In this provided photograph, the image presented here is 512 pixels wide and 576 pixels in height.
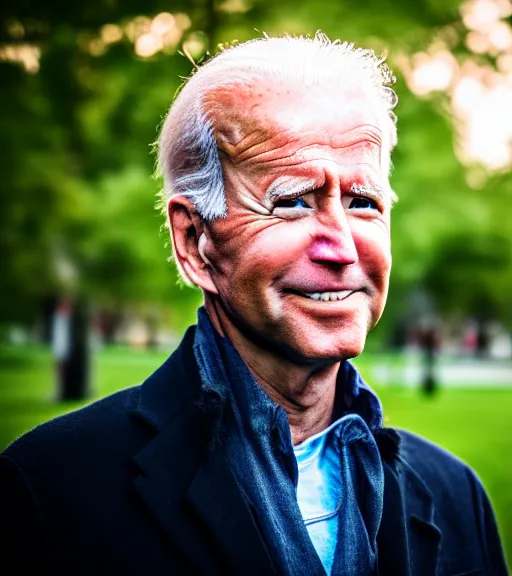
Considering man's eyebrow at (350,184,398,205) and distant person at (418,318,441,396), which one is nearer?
man's eyebrow at (350,184,398,205)

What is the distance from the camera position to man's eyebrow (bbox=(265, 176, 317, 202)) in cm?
161

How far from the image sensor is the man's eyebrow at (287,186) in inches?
63.3

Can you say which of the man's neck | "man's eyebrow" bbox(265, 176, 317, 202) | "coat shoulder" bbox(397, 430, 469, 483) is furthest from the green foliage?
"man's eyebrow" bbox(265, 176, 317, 202)

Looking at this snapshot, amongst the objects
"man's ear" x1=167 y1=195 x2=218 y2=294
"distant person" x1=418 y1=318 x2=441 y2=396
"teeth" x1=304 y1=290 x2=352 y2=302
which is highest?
"man's ear" x1=167 y1=195 x2=218 y2=294

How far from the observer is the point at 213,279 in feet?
5.73

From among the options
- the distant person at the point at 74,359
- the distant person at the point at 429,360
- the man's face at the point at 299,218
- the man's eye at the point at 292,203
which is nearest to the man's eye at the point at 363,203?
the man's face at the point at 299,218

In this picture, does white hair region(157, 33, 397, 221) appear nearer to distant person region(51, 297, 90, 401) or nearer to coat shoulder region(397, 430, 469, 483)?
coat shoulder region(397, 430, 469, 483)

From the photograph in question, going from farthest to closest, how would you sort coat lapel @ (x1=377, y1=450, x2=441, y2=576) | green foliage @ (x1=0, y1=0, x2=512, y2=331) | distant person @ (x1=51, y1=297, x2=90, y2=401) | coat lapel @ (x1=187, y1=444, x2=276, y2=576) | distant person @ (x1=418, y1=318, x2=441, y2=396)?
distant person @ (x1=418, y1=318, x2=441, y2=396), distant person @ (x1=51, y1=297, x2=90, y2=401), green foliage @ (x1=0, y1=0, x2=512, y2=331), coat lapel @ (x1=377, y1=450, x2=441, y2=576), coat lapel @ (x1=187, y1=444, x2=276, y2=576)

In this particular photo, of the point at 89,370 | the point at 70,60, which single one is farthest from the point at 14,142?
the point at 89,370

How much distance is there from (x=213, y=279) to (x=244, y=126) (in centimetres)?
36

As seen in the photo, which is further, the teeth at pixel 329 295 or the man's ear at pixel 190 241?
the man's ear at pixel 190 241

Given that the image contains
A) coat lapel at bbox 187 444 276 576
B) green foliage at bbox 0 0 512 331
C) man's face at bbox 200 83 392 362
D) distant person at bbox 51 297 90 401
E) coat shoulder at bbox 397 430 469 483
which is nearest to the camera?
coat lapel at bbox 187 444 276 576

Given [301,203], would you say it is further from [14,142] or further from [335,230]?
[14,142]

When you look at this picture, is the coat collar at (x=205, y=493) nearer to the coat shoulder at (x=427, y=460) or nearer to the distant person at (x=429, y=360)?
the coat shoulder at (x=427, y=460)
